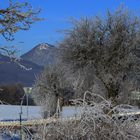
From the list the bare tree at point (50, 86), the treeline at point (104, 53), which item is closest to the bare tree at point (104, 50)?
the treeline at point (104, 53)

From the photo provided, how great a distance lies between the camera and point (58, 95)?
55.5m

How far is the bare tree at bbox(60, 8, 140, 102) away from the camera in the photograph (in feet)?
143

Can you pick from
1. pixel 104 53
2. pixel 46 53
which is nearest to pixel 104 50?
pixel 104 53

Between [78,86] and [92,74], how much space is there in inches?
75.4

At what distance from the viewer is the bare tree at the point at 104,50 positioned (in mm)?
43656

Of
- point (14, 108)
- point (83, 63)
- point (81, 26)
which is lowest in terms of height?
point (14, 108)

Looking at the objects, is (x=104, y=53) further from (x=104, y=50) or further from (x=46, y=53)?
(x=46, y=53)

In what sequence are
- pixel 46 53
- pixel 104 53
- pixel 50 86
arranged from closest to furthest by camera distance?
pixel 104 53
pixel 46 53
pixel 50 86

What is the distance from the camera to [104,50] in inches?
1727

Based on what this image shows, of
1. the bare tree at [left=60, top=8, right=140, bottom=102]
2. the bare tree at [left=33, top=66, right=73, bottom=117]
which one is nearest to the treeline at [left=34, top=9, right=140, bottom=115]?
the bare tree at [left=60, top=8, right=140, bottom=102]

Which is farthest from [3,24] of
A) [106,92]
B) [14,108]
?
[14,108]

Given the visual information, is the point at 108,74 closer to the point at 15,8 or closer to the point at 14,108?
the point at 14,108

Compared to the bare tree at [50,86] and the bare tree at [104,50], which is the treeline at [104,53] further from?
the bare tree at [50,86]

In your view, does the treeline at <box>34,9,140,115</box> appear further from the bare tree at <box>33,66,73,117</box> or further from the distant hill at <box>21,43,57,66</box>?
the bare tree at <box>33,66,73,117</box>
